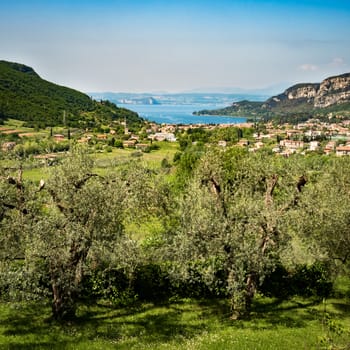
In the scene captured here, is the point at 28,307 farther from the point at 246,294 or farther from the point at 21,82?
the point at 21,82

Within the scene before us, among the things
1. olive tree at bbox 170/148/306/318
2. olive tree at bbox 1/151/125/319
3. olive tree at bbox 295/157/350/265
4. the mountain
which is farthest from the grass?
the mountain

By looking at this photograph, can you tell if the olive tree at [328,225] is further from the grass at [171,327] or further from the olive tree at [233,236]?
the grass at [171,327]

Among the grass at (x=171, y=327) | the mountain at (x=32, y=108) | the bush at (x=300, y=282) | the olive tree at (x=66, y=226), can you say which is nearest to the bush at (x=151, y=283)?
the grass at (x=171, y=327)

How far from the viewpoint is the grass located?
14.1 meters

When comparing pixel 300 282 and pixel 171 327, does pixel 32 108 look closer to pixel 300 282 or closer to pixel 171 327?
pixel 300 282

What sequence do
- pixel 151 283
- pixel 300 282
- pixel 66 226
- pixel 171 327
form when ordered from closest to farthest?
pixel 66 226
pixel 171 327
pixel 151 283
pixel 300 282

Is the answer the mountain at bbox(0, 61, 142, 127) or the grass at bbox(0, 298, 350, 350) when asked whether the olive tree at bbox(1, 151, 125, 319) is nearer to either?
the grass at bbox(0, 298, 350, 350)

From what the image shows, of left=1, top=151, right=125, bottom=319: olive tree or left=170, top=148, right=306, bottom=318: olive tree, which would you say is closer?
left=1, top=151, right=125, bottom=319: olive tree

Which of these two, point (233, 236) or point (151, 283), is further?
point (151, 283)

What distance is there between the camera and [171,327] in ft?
51.8

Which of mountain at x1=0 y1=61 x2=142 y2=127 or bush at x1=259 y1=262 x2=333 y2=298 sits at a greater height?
mountain at x1=0 y1=61 x2=142 y2=127

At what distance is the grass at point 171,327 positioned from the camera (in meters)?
14.1

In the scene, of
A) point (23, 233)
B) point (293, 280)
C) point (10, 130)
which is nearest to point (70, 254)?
point (23, 233)

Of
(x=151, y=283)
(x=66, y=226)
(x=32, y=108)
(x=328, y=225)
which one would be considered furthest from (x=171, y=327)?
(x=32, y=108)
